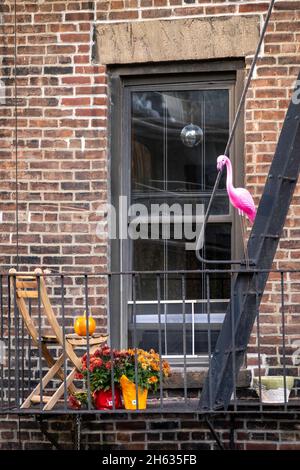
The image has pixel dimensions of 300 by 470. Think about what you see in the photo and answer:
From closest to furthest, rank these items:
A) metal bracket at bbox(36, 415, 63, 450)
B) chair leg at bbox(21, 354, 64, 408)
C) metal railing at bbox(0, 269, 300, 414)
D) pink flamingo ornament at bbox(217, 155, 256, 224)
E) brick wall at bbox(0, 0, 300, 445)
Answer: pink flamingo ornament at bbox(217, 155, 256, 224) → chair leg at bbox(21, 354, 64, 408) → metal bracket at bbox(36, 415, 63, 450) → metal railing at bbox(0, 269, 300, 414) → brick wall at bbox(0, 0, 300, 445)

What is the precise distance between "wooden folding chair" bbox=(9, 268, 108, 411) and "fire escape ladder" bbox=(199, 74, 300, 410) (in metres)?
0.86

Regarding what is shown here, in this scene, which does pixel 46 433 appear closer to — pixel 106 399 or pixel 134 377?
pixel 106 399

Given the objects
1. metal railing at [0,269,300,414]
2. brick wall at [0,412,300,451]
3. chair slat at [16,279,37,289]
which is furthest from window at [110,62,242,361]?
chair slat at [16,279,37,289]

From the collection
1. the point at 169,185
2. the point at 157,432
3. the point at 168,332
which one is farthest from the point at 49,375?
the point at 169,185

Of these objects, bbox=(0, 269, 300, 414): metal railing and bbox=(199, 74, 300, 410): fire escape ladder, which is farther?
bbox=(0, 269, 300, 414): metal railing

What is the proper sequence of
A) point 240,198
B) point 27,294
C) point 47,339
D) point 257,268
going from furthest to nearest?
point 47,339 → point 27,294 → point 240,198 → point 257,268

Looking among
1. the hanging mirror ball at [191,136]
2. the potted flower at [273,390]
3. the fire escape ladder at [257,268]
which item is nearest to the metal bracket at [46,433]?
the fire escape ladder at [257,268]

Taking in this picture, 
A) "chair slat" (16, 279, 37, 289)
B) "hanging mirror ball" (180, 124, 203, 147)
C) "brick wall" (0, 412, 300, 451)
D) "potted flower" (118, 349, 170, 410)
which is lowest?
"brick wall" (0, 412, 300, 451)

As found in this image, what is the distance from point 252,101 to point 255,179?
53 cm

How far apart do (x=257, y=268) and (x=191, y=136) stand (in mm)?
1455

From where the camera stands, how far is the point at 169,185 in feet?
23.0

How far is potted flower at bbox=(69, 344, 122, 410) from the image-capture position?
6.09 metres

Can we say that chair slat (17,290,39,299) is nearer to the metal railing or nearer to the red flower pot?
the metal railing
